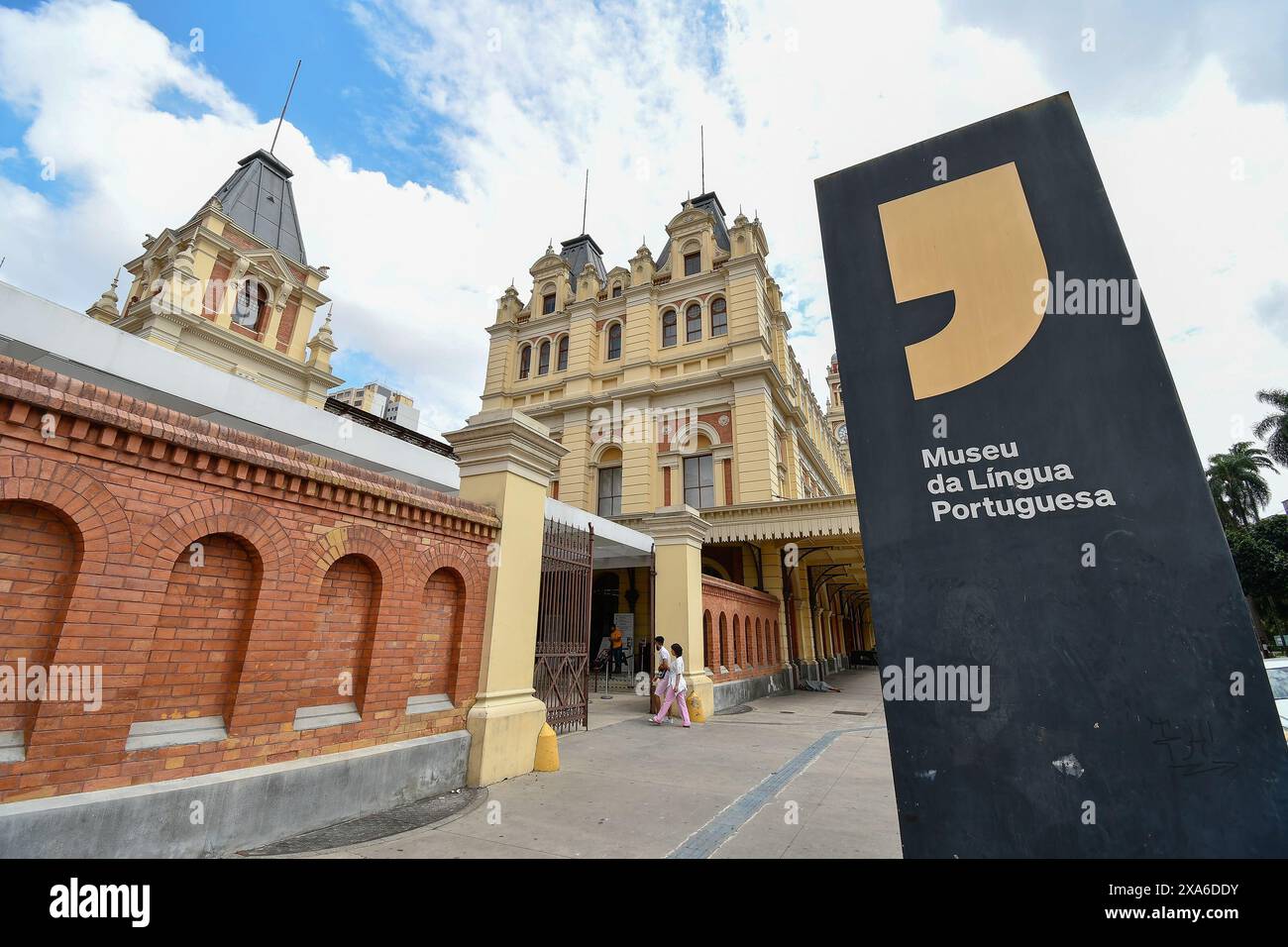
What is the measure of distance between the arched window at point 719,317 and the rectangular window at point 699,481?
16.2ft

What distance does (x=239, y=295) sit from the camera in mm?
19188

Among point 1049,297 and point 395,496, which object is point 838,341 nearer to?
point 1049,297

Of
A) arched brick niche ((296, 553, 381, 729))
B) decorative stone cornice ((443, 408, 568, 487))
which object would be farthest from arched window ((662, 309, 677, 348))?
arched brick niche ((296, 553, 381, 729))

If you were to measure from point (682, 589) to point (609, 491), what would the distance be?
33.2 ft

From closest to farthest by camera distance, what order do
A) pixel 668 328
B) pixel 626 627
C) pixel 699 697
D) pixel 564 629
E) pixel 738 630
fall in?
pixel 564 629
pixel 699 697
pixel 738 630
pixel 626 627
pixel 668 328

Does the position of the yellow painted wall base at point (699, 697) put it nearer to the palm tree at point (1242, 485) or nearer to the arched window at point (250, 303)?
the arched window at point (250, 303)

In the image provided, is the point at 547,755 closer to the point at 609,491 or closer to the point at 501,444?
the point at 501,444

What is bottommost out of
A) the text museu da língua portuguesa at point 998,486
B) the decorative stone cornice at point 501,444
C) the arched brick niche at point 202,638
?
the arched brick niche at point 202,638

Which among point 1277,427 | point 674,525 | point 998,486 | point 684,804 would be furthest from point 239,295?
point 1277,427

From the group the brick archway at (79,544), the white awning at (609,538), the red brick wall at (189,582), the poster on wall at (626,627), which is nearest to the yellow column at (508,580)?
the red brick wall at (189,582)

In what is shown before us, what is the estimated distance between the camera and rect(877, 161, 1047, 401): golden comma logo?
8.65 ft

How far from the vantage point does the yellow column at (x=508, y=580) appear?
6086mm
